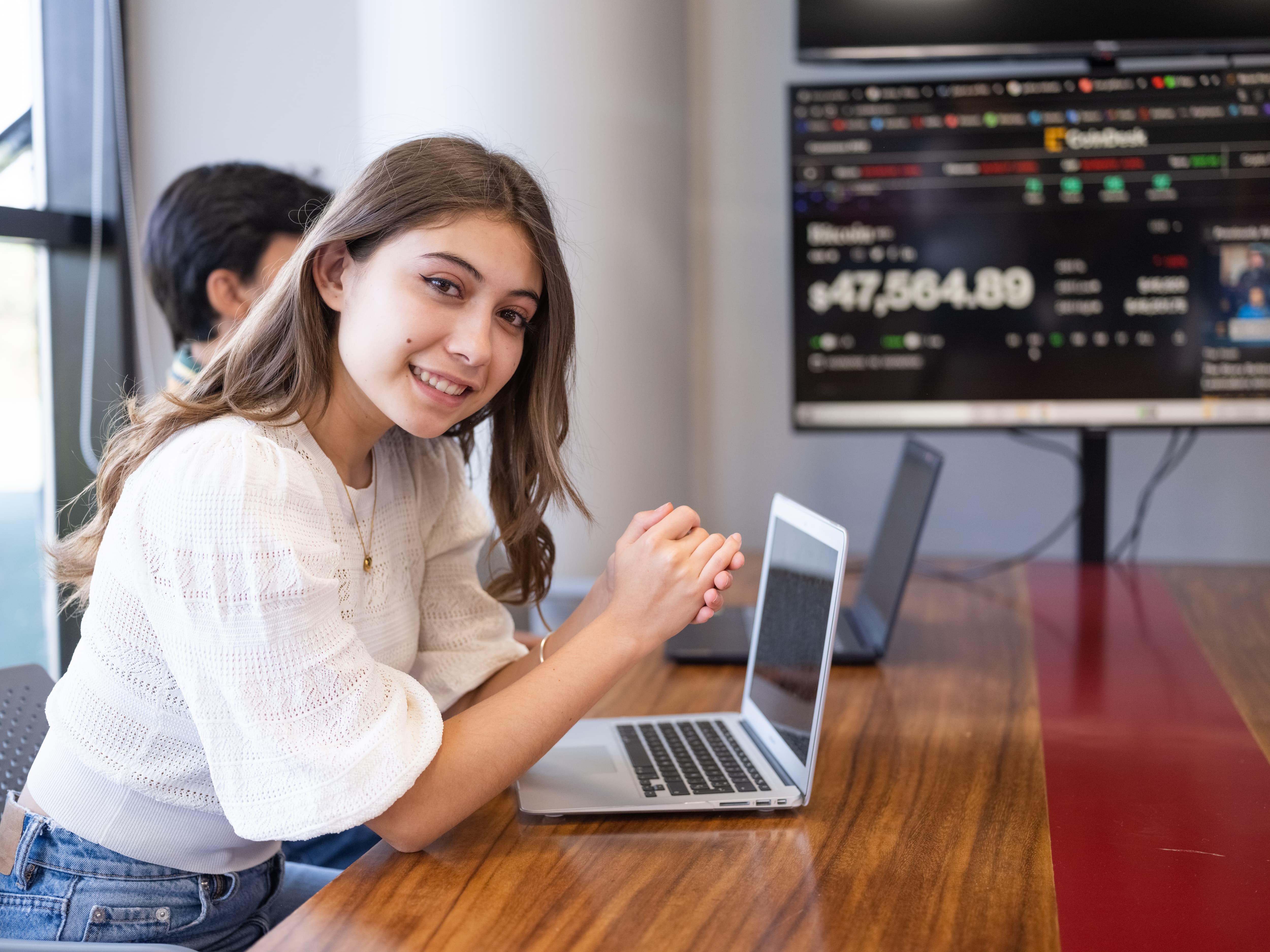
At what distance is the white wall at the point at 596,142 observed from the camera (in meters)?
1.97

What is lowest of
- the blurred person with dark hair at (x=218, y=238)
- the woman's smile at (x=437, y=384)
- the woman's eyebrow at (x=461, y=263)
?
the woman's smile at (x=437, y=384)

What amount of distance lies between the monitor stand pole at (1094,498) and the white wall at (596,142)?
0.73 metres

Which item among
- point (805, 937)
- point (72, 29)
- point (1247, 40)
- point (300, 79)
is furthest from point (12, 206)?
point (1247, 40)

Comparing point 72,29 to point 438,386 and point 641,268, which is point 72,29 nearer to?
point 641,268

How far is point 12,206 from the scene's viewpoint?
1940 mm

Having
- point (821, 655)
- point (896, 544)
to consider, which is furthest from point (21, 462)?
point (821, 655)

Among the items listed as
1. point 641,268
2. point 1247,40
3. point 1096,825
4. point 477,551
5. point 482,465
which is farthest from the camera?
point 641,268

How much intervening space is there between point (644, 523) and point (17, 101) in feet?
5.42

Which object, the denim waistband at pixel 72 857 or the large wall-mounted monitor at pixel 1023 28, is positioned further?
the large wall-mounted monitor at pixel 1023 28

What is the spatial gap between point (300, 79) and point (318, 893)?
187 centimetres

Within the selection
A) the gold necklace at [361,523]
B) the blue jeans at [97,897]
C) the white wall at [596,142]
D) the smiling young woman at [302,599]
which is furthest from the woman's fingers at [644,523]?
the white wall at [596,142]

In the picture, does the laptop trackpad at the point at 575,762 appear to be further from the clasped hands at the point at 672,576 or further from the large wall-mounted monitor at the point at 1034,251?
the large wall-mounted monitor at the point at 1034,251

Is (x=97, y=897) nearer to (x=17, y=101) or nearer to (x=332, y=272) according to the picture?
(x=332, y=272)

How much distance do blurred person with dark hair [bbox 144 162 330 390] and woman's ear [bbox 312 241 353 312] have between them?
2.57 feet
